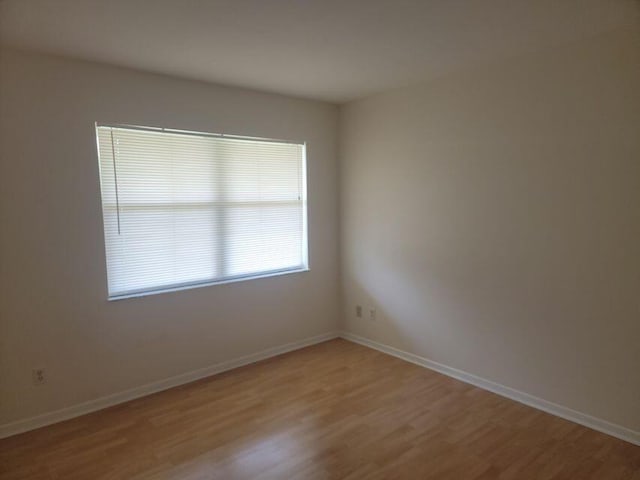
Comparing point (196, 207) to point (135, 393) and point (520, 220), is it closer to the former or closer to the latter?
point (135, 393)

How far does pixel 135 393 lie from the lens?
10.5 ft

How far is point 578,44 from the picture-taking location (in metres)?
2.61

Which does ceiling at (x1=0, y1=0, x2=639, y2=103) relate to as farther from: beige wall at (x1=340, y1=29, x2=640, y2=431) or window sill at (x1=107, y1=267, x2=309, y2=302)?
window sill at (x1=107, y1=267, x2=309, y2=302)

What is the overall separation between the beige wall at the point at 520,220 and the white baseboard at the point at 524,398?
0.05m

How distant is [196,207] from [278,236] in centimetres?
90

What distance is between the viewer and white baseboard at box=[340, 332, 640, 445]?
2.60 meters

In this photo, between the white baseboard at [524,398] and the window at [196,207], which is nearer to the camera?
the white baseboard at [524,398]

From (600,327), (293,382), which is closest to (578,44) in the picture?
(600,327)

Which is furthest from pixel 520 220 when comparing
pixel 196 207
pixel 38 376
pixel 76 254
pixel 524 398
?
pixel 38 376

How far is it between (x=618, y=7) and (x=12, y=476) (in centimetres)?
417

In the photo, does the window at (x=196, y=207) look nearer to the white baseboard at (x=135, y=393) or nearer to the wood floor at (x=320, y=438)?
the white baseboard at (x=135, y=393)

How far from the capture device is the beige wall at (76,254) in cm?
267

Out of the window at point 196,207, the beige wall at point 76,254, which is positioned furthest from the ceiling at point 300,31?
the window at point 196,207

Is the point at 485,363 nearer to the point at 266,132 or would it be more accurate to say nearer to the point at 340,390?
the point at 340,390
